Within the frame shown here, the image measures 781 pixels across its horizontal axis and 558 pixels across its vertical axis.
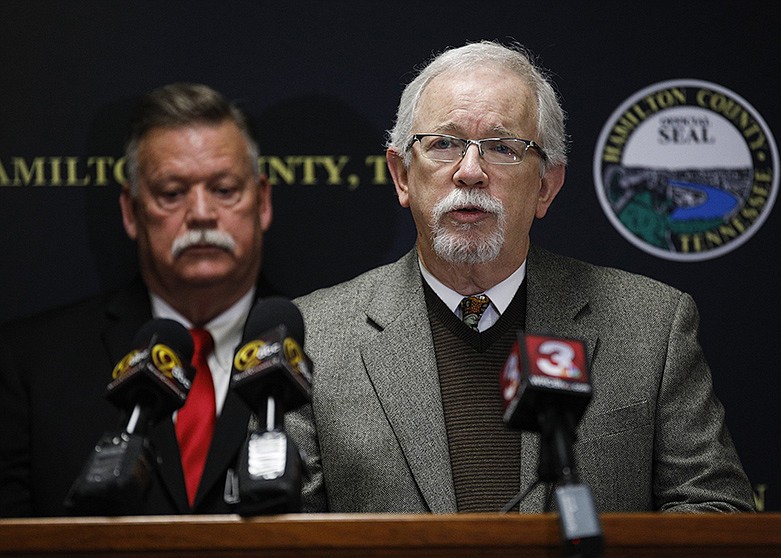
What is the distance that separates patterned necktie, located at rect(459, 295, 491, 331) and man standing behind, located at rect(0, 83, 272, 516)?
68cm

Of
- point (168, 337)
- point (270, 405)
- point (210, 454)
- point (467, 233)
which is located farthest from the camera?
point (210, 454)

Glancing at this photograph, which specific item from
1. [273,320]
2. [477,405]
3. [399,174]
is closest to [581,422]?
[477,405]

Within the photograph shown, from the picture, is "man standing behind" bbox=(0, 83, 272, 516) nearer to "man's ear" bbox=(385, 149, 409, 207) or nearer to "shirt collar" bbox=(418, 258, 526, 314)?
"man's ear" bbox=(385, 149, 409, 207)

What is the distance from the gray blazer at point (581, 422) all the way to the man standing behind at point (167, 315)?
19.4 inches

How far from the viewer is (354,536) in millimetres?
1431

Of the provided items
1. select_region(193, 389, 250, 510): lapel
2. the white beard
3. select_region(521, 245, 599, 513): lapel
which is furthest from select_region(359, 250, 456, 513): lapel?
select_region(193, 389, 250, 510): lapel

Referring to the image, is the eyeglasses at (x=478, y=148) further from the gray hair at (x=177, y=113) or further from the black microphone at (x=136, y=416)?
the black microphone at (x=136, y=416)

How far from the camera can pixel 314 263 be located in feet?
9.63

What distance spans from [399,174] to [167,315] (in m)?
0.81

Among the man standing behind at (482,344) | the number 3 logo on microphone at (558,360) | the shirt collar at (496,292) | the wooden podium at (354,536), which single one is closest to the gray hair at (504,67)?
the man standing behind at (482,344)

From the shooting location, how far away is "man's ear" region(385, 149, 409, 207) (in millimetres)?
2516

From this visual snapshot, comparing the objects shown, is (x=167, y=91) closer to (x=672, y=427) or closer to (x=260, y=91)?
(x=260, y=91)

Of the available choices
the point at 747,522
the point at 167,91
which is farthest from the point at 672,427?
the point at 167,91

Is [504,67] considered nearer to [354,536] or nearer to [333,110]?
[333,110]
